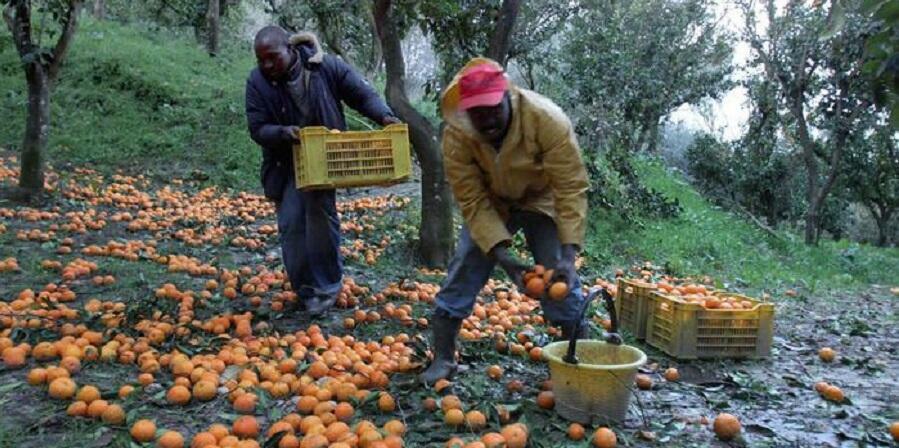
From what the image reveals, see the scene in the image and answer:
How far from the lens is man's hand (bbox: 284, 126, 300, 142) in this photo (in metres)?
4.38

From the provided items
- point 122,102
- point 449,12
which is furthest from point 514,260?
point 122,102

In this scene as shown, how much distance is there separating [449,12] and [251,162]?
5.88 meters

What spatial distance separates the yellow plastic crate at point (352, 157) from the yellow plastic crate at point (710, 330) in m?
1.81

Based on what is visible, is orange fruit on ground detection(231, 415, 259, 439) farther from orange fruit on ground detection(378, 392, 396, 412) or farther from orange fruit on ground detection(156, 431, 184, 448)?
orange fruit on ground detection(378, 392, 396, 412)

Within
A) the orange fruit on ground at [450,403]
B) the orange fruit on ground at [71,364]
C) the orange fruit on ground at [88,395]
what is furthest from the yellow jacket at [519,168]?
the orange fruit on ground at [71,364]

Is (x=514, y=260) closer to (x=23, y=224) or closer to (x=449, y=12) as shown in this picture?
(x=449, y=12)

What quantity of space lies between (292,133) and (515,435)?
227 cm

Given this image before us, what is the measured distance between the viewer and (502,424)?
3.29 m

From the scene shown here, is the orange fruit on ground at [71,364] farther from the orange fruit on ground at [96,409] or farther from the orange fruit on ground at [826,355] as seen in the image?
the orange fruit on ground at [826,355]

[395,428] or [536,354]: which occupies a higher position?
[536,354]

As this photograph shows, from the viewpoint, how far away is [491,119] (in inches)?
123

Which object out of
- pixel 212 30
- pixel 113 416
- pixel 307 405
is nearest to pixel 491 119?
pixel 307 405

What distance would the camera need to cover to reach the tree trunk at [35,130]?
7.49m

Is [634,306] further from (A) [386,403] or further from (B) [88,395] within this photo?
(B) [88,395]
